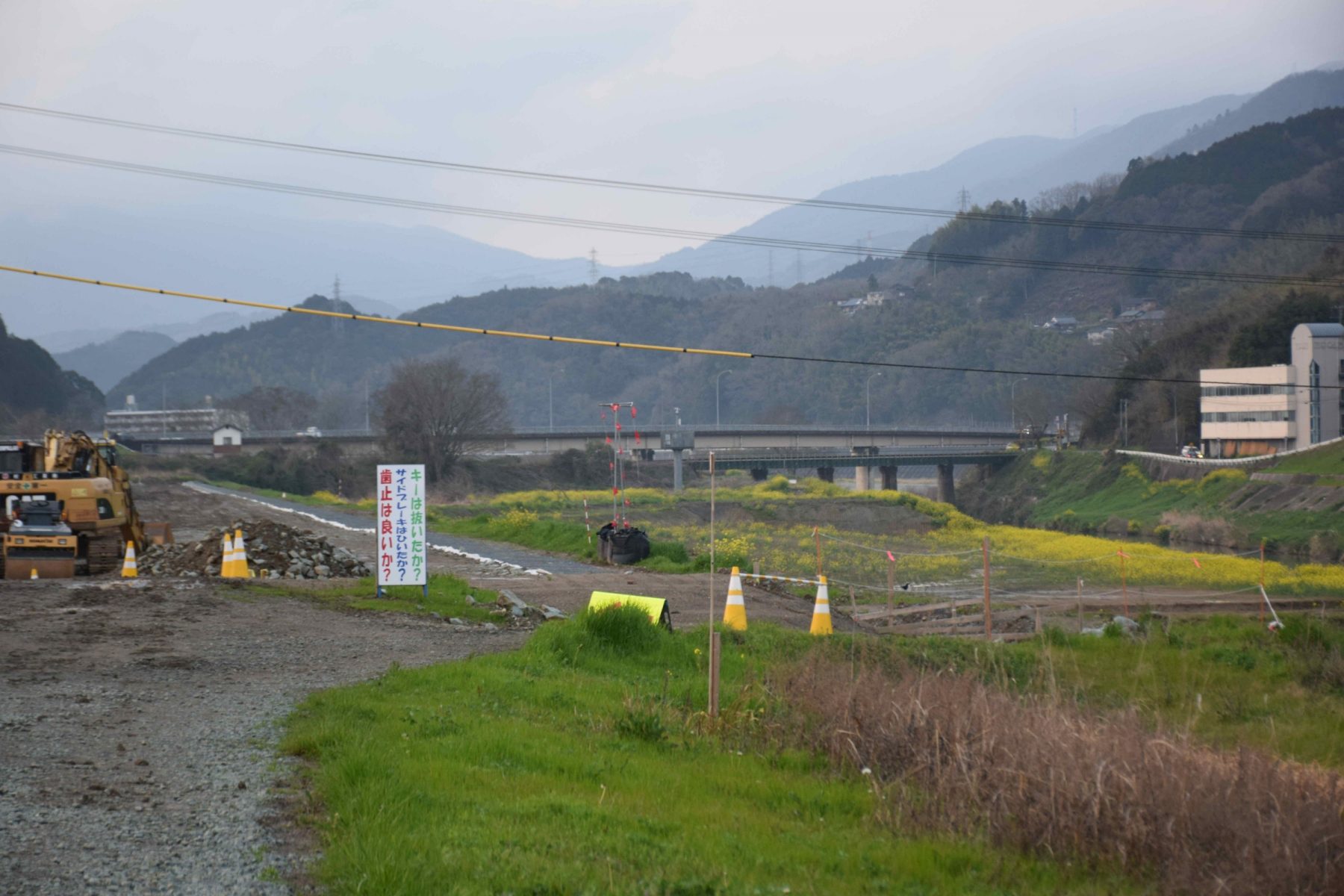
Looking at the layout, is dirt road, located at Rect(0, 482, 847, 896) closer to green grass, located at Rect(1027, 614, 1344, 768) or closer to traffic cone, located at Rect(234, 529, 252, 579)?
traffic cone, located at Rect(234, 529, 252, 579)

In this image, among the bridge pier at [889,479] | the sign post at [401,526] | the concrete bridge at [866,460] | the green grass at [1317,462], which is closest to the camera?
the sign post at [401,526]

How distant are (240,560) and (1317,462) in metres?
54.7

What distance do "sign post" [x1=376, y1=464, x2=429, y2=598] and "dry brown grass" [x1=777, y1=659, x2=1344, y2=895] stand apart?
9.65m

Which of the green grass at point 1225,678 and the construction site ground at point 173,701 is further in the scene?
the green grass at point 1225,678

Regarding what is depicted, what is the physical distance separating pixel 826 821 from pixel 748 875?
153 centimetres

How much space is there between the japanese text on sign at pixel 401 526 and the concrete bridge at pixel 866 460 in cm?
5895

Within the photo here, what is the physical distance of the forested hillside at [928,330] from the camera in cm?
13312

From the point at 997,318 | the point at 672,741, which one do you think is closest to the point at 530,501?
the point at 672,741

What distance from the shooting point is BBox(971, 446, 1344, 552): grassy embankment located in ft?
162

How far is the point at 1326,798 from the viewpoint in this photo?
6.36m

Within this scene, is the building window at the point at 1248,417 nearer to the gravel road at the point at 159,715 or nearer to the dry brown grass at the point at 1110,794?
the gravel road at the point at 159,715

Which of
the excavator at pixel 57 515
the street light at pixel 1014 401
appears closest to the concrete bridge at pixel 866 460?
the street light at pixel 1014 401

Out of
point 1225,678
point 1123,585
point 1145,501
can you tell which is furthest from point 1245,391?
point 1225,678

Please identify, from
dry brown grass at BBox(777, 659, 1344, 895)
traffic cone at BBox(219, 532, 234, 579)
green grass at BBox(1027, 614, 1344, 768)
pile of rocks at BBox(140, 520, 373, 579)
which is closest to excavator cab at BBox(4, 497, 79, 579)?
pile of rocks at BBox(140, 520, 373, 579)
